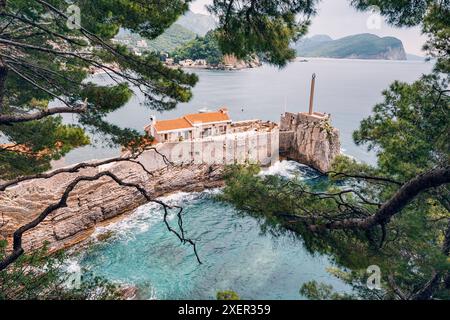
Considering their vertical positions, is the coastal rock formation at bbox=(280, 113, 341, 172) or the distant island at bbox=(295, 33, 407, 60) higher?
the distant island at bbox=(295, 33, 407, 60)

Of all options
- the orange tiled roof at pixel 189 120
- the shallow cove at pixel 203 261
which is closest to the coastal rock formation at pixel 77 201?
the shallow cove at pixel 203 261

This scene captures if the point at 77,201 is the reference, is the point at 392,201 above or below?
above

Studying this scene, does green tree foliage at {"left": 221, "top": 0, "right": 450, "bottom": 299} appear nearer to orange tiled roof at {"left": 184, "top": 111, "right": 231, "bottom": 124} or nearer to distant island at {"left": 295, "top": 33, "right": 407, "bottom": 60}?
orange tiled roof at {"left": 184, "top": 111, "right": 231, "bottom": 124}

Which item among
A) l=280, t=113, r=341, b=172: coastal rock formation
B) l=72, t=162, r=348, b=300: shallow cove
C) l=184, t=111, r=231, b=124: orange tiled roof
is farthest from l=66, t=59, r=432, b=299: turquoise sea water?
l=280, t=113, r=341, b=172: coastal rock formation

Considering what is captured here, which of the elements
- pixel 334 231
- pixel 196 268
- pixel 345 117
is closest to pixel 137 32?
pixel 334 231

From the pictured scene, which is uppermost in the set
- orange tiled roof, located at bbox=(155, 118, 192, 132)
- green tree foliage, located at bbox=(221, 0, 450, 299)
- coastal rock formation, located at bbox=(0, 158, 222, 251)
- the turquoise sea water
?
green tree foliage, located at bbox=(221, 0, 450, 299)

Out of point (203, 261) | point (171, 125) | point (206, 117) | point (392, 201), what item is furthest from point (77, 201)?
point (392, 201)

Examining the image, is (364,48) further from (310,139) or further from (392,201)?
(392,201)
